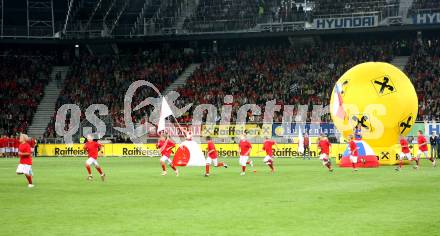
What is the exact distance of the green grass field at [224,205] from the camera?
48.9 feet

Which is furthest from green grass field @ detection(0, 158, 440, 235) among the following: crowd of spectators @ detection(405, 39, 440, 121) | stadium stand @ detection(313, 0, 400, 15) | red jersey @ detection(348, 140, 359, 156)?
stadium stand @ detection(313, 0, 400, 15)

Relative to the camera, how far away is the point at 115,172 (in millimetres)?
34188

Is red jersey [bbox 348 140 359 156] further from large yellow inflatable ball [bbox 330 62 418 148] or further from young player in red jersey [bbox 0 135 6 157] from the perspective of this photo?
young player in red jersey [bbox 0 135 6 157]

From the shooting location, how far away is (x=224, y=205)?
19.1m

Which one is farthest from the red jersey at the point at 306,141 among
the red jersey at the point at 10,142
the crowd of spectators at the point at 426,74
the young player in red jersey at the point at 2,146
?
the young player in red jersey at the point at 2,146

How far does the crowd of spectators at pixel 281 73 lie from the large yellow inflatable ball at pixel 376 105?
738 inches

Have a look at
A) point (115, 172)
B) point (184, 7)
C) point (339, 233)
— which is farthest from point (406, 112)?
point (184, 7)

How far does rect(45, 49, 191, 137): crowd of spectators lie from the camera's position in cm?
6300

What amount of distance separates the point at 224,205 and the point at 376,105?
1800cm

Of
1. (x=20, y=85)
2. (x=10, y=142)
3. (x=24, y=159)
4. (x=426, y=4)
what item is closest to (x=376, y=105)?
(x=24, y=159)

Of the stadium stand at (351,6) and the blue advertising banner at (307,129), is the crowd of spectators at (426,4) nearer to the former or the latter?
the stadium stand at (351,6)

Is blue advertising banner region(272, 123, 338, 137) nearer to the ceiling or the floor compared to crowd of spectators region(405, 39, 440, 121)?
nearer to the floor

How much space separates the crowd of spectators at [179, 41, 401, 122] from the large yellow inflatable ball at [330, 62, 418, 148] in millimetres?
18742

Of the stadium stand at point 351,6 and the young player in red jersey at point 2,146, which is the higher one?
the stadium stand at point 351,6
